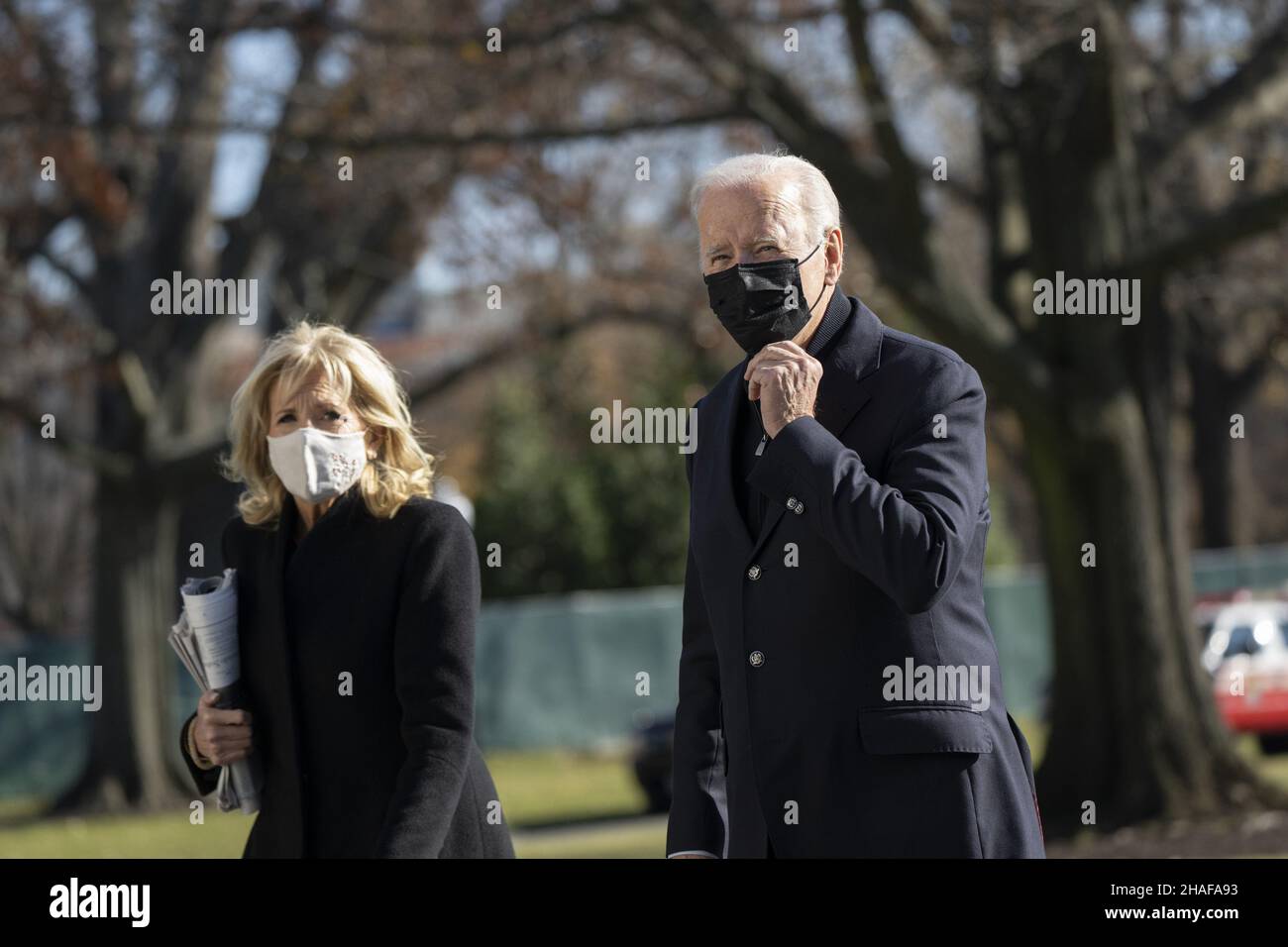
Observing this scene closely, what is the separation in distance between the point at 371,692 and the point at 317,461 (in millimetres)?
513

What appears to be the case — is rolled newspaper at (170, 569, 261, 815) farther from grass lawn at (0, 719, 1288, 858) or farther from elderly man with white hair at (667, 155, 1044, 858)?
grass lawn at (0, 719, 1288, 858)

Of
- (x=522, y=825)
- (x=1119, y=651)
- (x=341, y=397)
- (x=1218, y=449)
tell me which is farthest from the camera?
(x=1218, y=449)

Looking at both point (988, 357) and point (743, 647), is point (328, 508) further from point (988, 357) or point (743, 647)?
point (988, 357)

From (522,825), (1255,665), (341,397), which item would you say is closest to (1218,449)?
(1255,665)

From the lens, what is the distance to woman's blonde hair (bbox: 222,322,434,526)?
3.78m

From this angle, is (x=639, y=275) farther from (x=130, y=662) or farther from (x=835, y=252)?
(x=835, y=252)

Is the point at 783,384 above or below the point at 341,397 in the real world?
below

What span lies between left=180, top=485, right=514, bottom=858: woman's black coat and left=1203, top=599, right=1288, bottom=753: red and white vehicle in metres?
16.5

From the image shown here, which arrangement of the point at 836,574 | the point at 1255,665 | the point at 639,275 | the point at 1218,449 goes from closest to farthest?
the point at 836,574 → the point at 639,275 → the point at 1255,665 → the point at 1218,449

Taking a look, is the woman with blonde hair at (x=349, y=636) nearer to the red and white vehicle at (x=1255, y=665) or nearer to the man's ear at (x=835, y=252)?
the man's ear at (x=835, y=252)

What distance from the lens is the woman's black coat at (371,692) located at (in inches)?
139

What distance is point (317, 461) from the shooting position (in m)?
3.72

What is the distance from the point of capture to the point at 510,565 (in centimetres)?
2927
